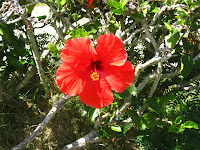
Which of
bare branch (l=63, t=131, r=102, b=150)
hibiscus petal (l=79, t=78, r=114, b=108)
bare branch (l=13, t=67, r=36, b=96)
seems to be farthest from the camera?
bare branch (l=13, t=67, r=36, b=96)

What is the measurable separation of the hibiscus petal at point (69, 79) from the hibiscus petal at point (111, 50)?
0.12 metres

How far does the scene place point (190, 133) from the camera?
1.90 meters

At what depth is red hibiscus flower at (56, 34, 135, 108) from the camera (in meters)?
1.05

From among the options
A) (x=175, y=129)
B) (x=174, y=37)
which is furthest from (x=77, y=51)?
(x=175, y=129)

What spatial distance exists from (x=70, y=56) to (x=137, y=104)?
973mm

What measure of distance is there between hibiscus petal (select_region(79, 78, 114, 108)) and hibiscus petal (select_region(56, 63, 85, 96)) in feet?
0.11

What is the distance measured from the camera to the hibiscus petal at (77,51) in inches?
40.8

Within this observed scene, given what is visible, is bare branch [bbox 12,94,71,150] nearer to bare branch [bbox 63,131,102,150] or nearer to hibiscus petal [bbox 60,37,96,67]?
bare branch [bbox 63,131,102,150]

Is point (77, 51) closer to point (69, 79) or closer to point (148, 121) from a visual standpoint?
point (69, 79)

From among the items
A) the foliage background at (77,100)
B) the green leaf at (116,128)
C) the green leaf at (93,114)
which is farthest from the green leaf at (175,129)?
the green leaf at (93,114)

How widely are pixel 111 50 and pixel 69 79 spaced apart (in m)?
0.21

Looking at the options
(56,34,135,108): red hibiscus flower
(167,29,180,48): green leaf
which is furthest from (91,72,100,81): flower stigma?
(167,29,180,48): green leaf

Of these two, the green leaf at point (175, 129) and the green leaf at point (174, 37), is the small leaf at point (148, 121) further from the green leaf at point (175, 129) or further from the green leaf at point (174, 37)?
the green leaf at point (174, 37)

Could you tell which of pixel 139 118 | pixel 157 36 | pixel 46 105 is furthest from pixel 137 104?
pixel 46 105
